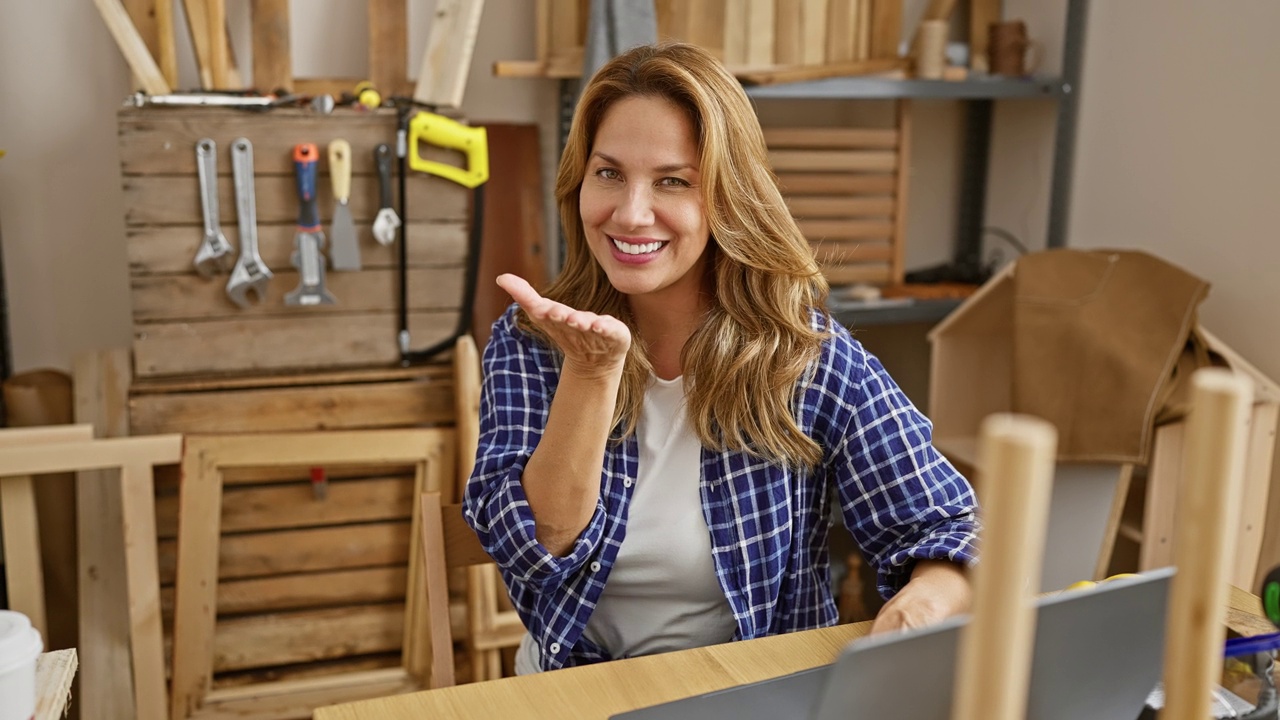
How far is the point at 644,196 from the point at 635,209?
0.03 metres

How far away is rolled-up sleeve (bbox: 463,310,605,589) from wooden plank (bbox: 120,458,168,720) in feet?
2.80

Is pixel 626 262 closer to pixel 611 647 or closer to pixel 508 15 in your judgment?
pixel 611 647

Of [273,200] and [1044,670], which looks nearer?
[1044,670]

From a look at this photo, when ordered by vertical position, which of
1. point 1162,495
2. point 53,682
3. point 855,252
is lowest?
point 1162,495

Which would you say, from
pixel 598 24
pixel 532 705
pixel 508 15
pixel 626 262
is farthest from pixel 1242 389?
pixel 508 15

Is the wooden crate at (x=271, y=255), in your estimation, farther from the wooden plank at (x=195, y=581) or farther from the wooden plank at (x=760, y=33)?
the wooden plank at (x=760, y=33)

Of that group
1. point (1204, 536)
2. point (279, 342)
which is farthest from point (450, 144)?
point (1204, 536)

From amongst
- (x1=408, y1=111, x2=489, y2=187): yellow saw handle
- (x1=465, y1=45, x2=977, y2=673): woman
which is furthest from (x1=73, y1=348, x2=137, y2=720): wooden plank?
(x1=465, y1=45, x2=977, y2=673): woman

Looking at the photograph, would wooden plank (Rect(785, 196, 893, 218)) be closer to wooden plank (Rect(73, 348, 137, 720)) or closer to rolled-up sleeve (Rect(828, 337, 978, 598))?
rolled-up sleeve (Rect(828, 337, 978, 598))

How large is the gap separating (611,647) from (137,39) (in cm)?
137

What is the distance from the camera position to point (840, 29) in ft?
7.79

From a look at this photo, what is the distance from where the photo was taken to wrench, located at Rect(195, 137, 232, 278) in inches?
73.0

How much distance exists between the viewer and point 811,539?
1.33 metres

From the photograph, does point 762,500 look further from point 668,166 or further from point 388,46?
point 388,46
